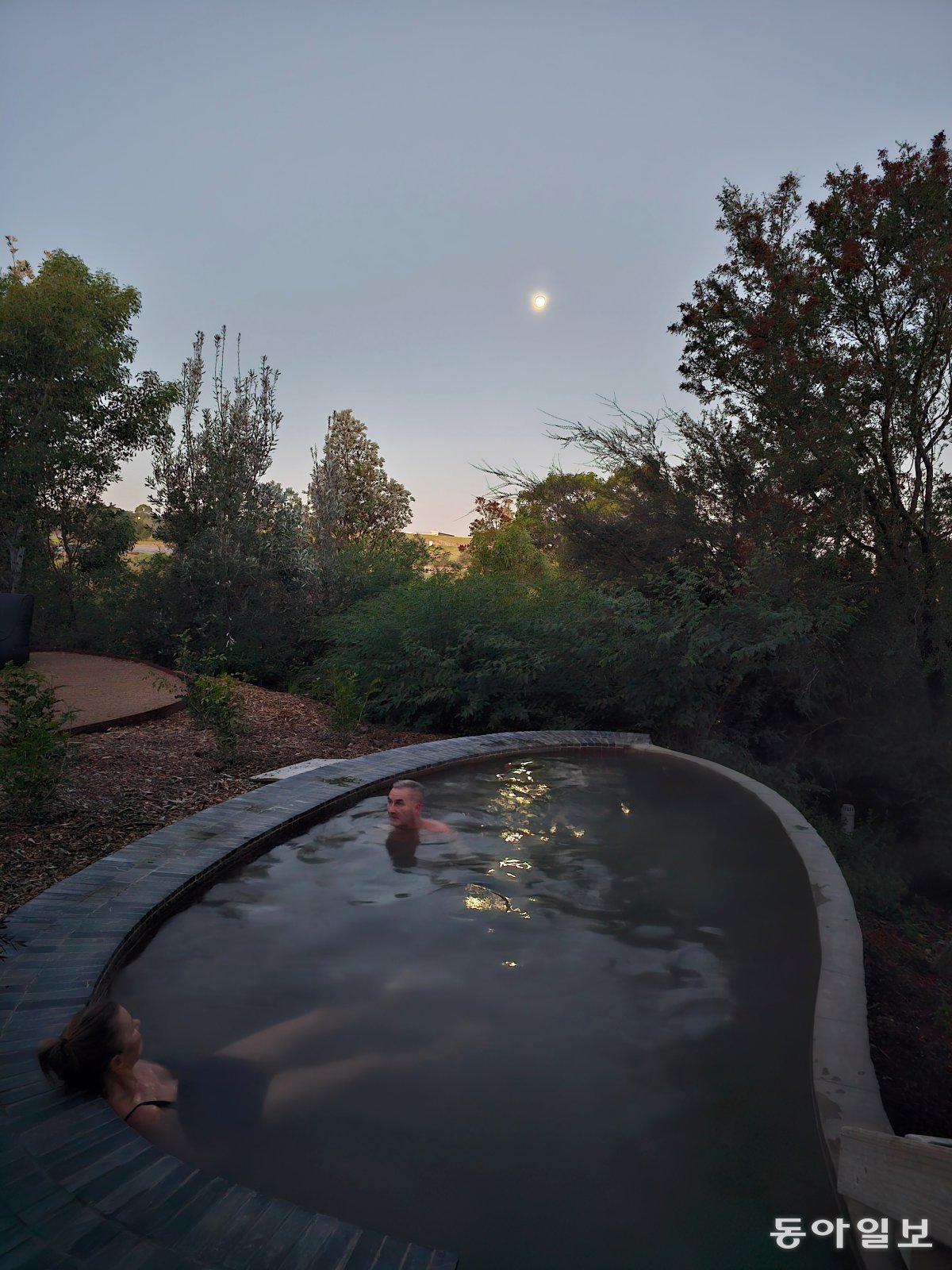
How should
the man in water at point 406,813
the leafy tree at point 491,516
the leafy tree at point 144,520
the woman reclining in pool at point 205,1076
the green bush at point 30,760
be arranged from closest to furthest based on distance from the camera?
1. the woman reclining in pool at point 205,1076
2. the green bush at point 30,760
3. the man in water at point 406,813
4. the leafy tree at point 144,520
5. the leafy tree at point 491,516

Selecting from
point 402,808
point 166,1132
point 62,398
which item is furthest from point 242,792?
point 62,398

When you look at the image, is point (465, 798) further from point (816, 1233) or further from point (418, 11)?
point (418, 11)

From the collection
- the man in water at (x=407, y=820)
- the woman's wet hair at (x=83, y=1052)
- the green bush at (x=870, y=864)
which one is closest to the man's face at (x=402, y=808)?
the man in water at (x=407, y=820)

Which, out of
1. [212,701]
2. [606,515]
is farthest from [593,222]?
[212,701]

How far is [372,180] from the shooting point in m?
11.9

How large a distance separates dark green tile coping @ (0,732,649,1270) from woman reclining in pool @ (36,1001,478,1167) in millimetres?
152

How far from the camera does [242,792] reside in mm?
5641

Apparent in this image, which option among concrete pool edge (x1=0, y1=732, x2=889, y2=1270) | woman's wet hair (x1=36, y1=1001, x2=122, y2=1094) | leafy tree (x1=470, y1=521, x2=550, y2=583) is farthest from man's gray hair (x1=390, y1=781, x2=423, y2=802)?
leafy tree (x1=470, y1=521, x2=550, y2=583)

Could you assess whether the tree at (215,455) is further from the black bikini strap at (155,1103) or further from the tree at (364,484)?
the tree at (364,484)

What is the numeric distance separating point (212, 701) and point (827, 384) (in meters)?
8.16

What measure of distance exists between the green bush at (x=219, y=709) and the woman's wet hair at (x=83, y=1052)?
445 centimetres

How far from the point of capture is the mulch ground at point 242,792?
3910 mm

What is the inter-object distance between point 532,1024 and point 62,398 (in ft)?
45.2

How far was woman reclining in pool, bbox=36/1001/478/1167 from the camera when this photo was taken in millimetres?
2266
